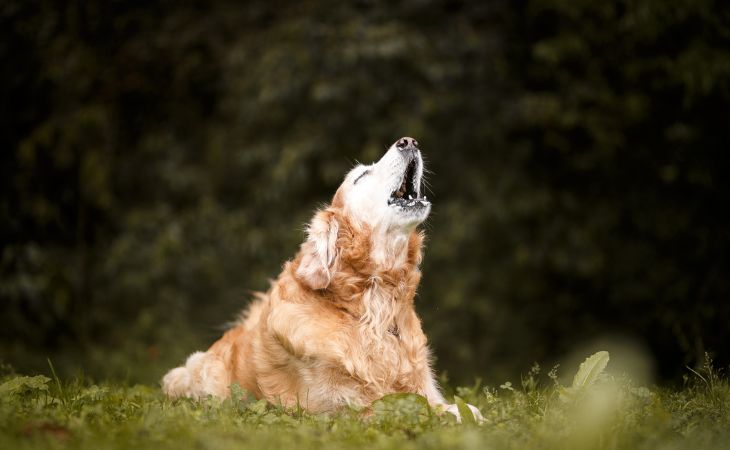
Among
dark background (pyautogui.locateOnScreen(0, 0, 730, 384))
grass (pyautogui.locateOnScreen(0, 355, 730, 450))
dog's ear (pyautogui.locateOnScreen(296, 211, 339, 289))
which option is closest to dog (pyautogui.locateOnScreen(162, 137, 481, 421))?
dog's ear (pyautogui.locateOnScreen(296, 211, 339, 289))

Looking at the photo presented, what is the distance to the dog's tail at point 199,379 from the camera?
4.29 m

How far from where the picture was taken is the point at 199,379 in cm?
444

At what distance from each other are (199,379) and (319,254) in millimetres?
1179

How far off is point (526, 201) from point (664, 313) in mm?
1654

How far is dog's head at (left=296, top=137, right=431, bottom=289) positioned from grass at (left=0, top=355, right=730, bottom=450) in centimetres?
75

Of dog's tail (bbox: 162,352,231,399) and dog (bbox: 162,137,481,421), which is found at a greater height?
dog (bbox: 162,137,481,421)

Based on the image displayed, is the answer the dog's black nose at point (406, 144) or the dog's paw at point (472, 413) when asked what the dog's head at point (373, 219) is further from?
the dog's paw at point (472, 413)

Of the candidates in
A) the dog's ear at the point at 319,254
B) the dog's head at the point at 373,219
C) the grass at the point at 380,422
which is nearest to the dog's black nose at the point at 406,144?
the dog's head at the point at 373,219

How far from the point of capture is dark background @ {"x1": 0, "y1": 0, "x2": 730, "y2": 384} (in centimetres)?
659

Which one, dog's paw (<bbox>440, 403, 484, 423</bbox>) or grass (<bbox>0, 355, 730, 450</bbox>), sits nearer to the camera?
grass (<bbox>0, 355, 730, 450</bbox>)

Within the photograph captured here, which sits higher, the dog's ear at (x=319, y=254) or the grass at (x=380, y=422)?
the dog's ear at (x=319, y=254)


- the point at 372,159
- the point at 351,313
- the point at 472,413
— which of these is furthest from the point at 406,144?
the point at 372,159

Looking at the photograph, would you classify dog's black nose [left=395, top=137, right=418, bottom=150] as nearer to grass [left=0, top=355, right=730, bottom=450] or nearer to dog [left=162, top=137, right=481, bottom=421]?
dog [left=162, top=137, right=481, bottom=421]

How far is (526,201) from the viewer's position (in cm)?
747
